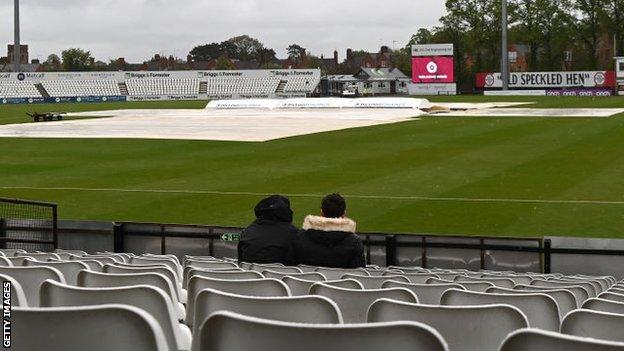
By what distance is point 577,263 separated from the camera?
45.1 feet

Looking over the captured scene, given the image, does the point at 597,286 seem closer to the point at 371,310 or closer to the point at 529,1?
the point at 371,310

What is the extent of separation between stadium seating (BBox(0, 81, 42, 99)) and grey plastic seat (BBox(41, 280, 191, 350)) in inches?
5169

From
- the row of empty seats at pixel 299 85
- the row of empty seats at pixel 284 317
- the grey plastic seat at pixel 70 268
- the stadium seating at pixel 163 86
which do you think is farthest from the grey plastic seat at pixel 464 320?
the stadium seating at pixel 163 86

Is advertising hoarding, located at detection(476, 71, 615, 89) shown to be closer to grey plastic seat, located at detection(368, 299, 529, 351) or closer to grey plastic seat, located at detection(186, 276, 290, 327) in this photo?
grey plastic seat, located at detection(186, 276, 290, 327)

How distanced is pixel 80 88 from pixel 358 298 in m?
141

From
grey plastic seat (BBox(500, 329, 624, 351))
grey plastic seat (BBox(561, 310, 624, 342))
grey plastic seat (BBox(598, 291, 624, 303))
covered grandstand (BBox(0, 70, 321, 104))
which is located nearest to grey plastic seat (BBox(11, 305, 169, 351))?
grey plastic seat (BBox(500, 329, 624, 351))

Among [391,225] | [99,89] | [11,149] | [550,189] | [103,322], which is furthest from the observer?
[99,89]

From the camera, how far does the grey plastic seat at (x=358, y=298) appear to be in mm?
5734

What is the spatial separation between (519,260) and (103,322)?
35.9ft

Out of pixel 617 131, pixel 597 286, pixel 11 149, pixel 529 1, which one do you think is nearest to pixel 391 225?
pixel 597 286

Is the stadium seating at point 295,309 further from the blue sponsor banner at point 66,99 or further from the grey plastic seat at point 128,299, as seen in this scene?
the blue sponsor banner at point 66,99

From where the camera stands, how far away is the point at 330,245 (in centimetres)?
1083

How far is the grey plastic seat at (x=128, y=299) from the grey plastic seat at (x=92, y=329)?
845 mm

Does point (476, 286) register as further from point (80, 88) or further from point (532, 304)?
point (80, 88)
